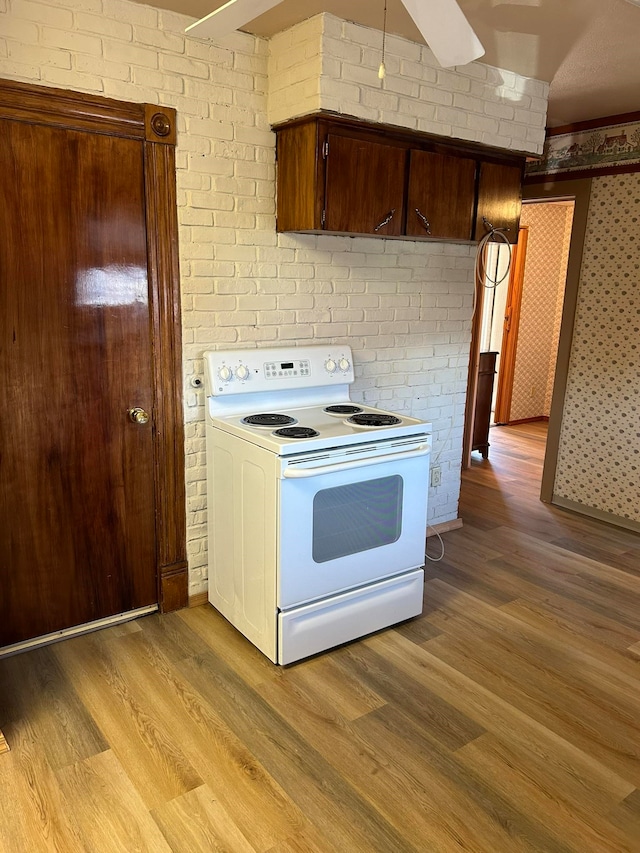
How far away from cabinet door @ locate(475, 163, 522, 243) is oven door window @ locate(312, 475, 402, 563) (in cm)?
136

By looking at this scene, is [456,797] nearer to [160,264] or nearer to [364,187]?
[160,264]

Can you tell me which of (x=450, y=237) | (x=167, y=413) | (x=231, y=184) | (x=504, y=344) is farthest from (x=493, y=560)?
(x=504, y=344)

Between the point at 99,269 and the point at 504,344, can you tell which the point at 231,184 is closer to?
the point at 99,269

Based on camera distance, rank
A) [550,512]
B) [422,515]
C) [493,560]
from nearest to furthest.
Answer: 1. [422,515]
2. [493,560]
3. [550,512]

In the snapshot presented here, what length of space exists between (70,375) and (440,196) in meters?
1.74

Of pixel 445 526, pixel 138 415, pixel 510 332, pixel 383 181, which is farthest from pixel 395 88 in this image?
pixel 510 332

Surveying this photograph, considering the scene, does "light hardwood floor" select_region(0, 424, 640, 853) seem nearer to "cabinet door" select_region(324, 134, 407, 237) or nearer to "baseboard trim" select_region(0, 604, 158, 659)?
"baseboard trim" select_region(0, 604, 158, 659)

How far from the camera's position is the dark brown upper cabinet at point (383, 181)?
2516mm

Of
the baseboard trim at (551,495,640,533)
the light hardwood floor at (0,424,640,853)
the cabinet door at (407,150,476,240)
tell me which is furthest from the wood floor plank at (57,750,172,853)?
the baseboard trim at (551,495,640,533)

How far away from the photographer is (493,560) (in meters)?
3.37

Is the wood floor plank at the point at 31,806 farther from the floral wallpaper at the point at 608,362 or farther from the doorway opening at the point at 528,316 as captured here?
the doorway opening at the point at 528,316

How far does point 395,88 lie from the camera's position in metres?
2.53

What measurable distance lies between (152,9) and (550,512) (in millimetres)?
3423

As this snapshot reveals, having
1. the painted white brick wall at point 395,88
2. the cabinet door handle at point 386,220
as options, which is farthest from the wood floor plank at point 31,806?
the painted white brick wall at point 395,88
